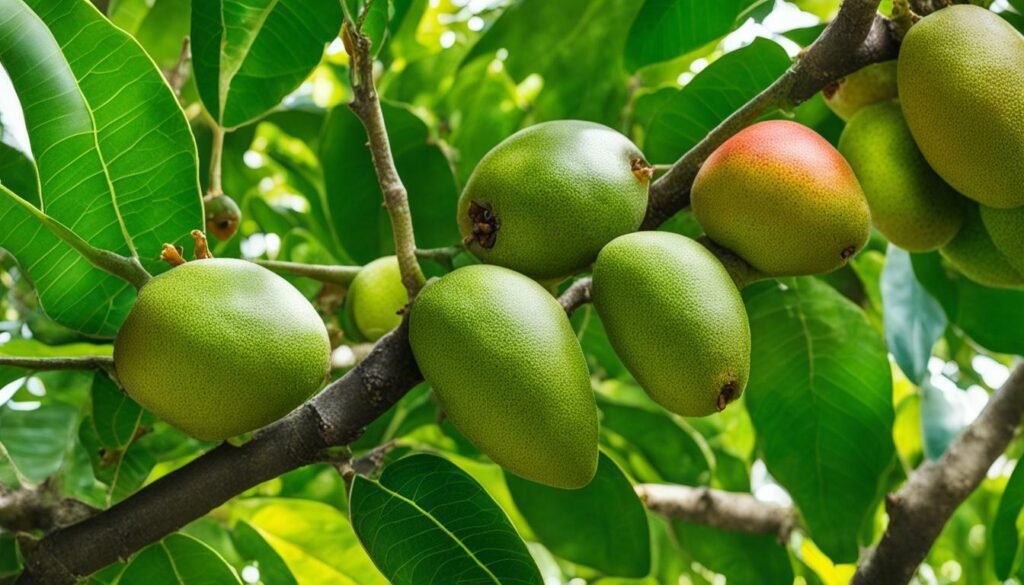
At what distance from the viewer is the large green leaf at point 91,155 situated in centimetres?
86

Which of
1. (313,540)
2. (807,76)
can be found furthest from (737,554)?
(807,76)

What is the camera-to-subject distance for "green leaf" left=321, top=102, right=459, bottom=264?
1.37m

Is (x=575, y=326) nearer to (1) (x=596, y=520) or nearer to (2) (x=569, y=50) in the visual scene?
(1) (x=596, y=520)

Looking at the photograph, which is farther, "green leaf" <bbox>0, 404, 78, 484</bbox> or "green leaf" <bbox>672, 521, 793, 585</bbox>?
"green leaf" <bbox>672, 521, 793, 585</bbox>

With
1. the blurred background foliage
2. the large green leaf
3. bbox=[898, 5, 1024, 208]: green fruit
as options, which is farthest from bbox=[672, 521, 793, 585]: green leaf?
the large green leaf

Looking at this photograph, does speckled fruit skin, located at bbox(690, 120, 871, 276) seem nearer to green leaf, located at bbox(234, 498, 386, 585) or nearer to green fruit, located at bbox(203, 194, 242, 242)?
green fruit, located at bbox(203, 194, 242, 242)

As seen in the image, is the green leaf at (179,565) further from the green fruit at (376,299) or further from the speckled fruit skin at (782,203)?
the speckled fruit skin at (782,203)

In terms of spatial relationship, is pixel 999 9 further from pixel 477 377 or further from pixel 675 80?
pixel 477 377

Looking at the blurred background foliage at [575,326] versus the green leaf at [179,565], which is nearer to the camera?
the green leaf at [179,565]

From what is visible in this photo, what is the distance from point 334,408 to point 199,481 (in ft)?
0.39

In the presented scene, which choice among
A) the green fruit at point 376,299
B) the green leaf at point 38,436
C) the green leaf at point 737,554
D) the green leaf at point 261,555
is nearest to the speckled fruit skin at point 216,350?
the green fruit at point 376,299

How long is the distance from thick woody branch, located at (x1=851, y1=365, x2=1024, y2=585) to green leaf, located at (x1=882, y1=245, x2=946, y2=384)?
0.11 m

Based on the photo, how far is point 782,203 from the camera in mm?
896

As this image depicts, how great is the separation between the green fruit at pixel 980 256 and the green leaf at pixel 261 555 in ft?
2.46
